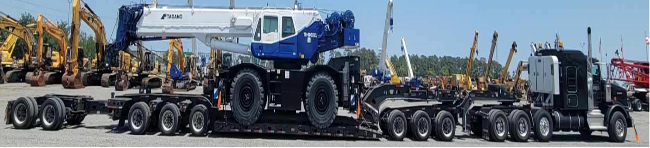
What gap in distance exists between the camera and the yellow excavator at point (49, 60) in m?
44.0

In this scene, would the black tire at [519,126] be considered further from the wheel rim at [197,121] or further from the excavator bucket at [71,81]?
the excavator bucket at [71,81]

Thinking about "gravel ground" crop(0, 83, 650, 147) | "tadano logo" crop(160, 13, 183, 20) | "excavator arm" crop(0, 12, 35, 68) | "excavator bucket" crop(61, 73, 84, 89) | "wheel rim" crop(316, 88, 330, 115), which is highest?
"excavator arm" crop(0, 12, 35, 68)

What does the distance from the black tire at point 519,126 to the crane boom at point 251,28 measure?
533 centimetres

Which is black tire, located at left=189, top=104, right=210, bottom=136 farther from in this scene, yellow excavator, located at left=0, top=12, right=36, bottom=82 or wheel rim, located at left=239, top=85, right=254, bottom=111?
yellow excavator, located at left=0, top=12, right=36, bottom=82

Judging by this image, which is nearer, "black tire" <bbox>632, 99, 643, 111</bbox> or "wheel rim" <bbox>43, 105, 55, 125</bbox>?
"wheel rim" <bbox>43, 105, 55, 125</bbox>

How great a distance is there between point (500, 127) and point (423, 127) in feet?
8.28

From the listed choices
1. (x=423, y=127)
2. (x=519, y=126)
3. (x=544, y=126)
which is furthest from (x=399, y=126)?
(x=544, y=126)

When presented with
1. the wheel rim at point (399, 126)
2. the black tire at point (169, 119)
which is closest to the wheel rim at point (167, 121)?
the black tire at point (169, 119)

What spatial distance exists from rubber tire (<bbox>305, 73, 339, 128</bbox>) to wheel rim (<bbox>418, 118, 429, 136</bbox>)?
8.61 feet

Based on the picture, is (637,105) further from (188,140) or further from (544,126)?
(188,140)

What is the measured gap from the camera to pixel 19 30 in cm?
4869

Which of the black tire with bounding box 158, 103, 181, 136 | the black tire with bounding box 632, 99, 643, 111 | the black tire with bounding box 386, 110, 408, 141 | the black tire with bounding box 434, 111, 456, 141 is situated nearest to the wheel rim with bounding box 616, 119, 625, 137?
the black tire with bounding box 434, 111, 456, 141

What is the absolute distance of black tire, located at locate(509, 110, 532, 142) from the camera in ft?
58.0

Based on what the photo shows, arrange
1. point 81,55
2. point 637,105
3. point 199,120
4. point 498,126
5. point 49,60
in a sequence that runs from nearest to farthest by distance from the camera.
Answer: point 199,120 → point 498,126 → point 637,105 → point 81,55 → point 49,60
